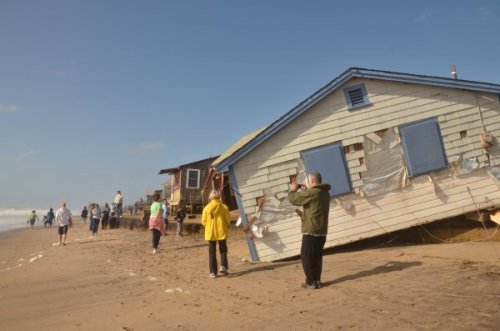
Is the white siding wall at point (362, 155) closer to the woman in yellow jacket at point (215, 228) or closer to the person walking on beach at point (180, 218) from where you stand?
the woman in yellow jacket at point (215, 228)

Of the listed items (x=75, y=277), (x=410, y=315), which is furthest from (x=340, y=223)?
(x=75, y=277)

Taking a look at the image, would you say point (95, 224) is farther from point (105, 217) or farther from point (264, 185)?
point (264, 185)

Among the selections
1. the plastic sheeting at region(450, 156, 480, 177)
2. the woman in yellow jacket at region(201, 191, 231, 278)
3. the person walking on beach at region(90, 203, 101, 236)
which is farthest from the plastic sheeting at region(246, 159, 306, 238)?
the person walking on beach at region(90, 203, 101, 236)

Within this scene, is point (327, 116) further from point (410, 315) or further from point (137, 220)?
point (137, 220)

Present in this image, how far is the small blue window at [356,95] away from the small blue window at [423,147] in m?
1.35

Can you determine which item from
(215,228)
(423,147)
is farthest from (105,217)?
(423,147)

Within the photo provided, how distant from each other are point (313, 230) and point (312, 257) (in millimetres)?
472

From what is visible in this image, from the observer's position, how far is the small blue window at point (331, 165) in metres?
11.0

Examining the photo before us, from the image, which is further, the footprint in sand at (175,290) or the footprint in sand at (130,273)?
the footprint in sand at (130,273)

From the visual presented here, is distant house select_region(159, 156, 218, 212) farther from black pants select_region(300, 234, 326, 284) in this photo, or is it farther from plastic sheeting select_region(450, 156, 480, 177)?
black pants select_region(300, 234, 326, 284)

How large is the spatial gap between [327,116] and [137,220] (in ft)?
66.2

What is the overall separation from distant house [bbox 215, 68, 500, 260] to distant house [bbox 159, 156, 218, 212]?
59.5 ft

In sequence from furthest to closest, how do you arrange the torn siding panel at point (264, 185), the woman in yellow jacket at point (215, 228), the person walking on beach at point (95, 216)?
the person walking on beach at point (95, 216) < the torn siding panel at point (264, 185) < the woman in yellow jacket at point (215, 228)

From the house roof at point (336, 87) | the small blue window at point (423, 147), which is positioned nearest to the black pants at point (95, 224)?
the house roof at point (336, 87)
